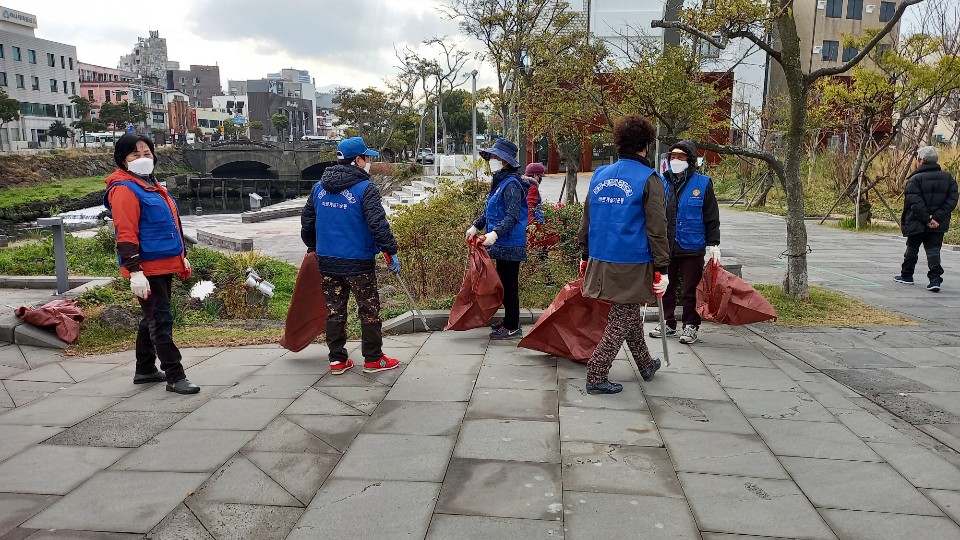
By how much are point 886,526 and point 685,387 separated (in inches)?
70.4

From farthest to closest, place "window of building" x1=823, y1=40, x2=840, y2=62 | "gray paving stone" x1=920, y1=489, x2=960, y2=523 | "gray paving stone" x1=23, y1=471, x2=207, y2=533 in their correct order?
"window of building" x1=823, y1=40, x2=840, y2=62 → "gray paving stone" x1=920, y1=489, x2=960, y2=523 → "gray paving stone" x1=23, y1=471, x2=207, y2=533

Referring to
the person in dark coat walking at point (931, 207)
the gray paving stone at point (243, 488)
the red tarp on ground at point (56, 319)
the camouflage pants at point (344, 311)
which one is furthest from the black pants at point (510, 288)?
the person in dark coat walking at point (931, 207)

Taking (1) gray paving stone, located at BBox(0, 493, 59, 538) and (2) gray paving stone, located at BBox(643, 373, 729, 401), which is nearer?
(1) gray paving stone, located at BBox(0, 493, 59, 538)

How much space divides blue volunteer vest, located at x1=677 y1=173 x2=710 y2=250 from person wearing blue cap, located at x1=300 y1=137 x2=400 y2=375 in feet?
7.96

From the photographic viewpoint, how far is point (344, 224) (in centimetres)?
465

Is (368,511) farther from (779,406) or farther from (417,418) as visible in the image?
(779,406)

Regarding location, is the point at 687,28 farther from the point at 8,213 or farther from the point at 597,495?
the point at 8,213

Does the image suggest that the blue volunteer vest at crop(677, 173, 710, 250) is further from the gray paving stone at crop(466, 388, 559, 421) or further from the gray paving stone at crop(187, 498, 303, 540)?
the gray paving stone at crop(187, 498, 303, 540)

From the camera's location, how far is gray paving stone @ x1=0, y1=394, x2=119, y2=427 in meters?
3.99

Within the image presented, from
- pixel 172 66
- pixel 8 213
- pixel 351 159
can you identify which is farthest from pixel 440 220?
pixel 172 66

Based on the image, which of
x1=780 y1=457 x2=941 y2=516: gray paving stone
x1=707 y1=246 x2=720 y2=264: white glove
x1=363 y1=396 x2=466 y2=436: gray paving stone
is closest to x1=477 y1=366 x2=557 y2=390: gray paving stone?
x1=363 y1=396 x2=466 y2=436: gray paving stone

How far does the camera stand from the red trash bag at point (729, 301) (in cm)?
569

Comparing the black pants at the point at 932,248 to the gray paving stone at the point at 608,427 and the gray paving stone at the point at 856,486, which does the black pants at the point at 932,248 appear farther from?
the gray paving stone at the point at 608,427

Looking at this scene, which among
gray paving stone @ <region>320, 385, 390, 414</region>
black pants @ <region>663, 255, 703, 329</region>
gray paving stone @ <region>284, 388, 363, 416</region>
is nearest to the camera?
gray paving stone @ <region>284, 388, 363, 416</region>
